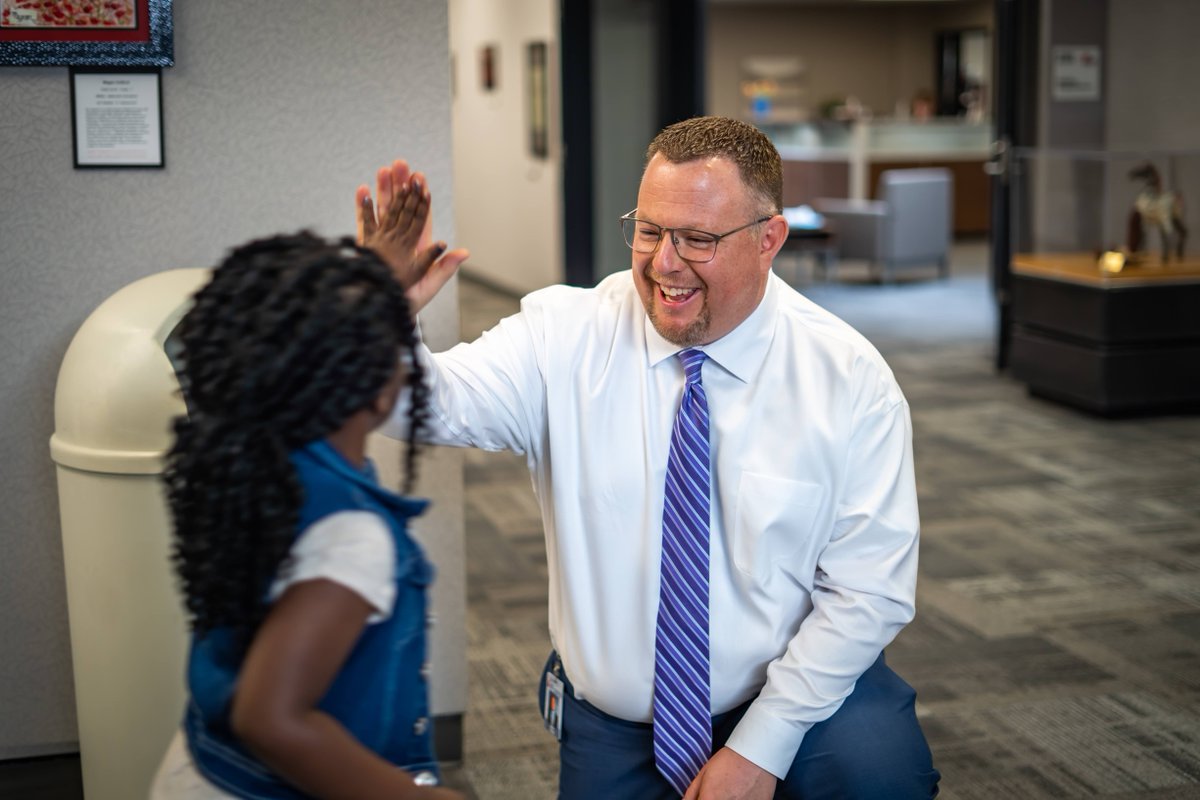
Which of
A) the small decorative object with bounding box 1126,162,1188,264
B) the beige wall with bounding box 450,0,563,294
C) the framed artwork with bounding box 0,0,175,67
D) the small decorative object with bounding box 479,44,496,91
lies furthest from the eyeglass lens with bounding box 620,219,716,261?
the small decorative object with bounding box 479,44,496,91

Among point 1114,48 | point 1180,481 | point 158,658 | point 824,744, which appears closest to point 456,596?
point 158,658

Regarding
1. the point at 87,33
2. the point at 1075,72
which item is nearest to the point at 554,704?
the point at 87,33

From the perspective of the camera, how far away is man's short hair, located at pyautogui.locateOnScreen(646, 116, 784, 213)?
1.85 metres

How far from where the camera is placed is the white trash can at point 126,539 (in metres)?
2.07

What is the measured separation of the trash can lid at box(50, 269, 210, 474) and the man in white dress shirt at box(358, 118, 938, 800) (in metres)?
0.49

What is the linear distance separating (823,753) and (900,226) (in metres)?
8.66

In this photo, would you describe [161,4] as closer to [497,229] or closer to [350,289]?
[350,289]

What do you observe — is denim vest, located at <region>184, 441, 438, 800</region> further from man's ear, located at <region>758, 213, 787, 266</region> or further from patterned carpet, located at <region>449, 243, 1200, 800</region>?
patterned carpet, located at <region>449, 243, 1200, 800</region>

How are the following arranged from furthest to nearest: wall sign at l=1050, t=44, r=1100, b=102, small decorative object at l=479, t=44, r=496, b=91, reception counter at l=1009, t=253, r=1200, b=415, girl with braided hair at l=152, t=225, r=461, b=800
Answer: small decorative object at l=479, t=44, r=496, b=91 < wall sign at l=1050, t=44, r=1100, b=102 < reception counter at l=1009, t=253, r=1200, b=415 < girl with braided hair at l=152, t=225, r=461, b=800

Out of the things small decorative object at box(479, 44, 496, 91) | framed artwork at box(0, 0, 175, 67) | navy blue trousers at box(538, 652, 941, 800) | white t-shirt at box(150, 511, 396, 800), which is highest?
small decorative object at box(479, 44, 496, 91)

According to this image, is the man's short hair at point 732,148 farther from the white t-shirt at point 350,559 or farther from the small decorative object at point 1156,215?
the small decorative object at point 1156,215

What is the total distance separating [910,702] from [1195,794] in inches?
38.5

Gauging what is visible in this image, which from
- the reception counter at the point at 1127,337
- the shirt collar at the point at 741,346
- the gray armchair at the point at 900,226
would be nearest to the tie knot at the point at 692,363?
the shirt collar at the point at 741,346

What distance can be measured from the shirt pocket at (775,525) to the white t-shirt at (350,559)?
0.78 metres
